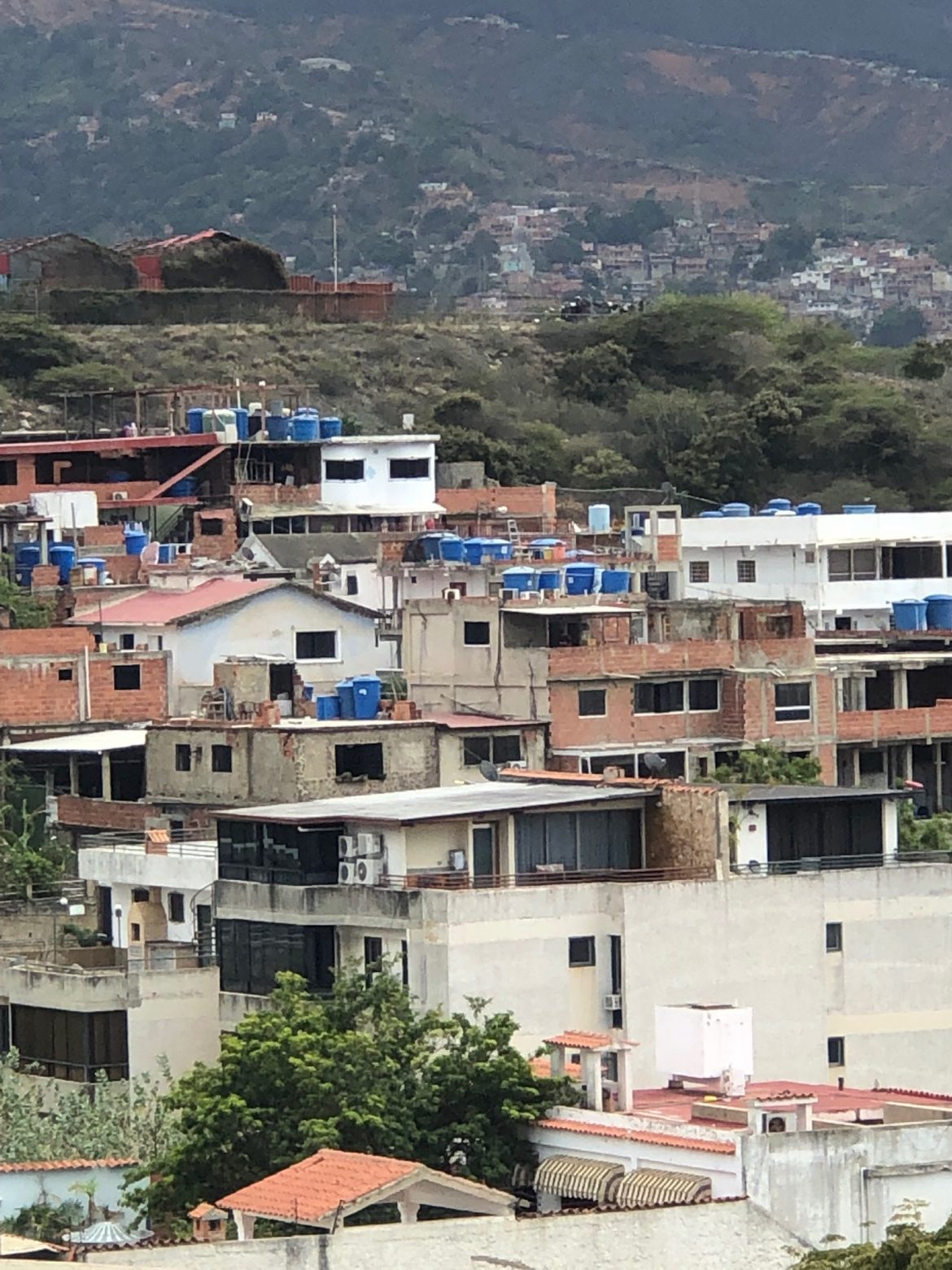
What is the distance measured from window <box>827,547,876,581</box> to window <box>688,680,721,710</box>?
14.3m

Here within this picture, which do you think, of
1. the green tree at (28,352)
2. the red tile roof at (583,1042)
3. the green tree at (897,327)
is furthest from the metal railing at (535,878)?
the green tree at (897,327)

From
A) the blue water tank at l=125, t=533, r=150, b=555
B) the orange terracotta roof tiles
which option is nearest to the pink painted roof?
the blue water tank at l=125, t=533, r=150, b=555

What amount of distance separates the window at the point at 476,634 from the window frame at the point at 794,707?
331 cm

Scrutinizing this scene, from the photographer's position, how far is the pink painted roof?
54688 mm

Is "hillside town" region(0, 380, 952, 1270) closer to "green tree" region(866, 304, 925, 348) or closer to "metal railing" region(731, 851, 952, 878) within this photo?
"metal railing" region(731, 851, 952, 878)

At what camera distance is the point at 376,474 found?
6744 centimetres

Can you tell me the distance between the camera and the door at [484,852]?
37.2m

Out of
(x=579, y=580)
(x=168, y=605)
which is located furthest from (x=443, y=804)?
(x=168, y=605)

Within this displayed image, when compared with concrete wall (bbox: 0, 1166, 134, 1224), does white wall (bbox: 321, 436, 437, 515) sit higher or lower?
higher

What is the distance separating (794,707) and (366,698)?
227 inches

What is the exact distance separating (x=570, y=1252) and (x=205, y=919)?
1099 centimetres

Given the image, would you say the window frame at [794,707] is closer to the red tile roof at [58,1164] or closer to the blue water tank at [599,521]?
the blue water tank at [599,521]

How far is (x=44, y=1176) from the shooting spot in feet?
104

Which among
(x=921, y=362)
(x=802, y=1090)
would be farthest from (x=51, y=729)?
(x=921, y=362)
